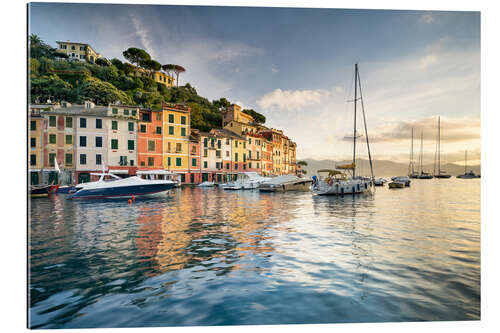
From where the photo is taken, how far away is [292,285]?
3102mm

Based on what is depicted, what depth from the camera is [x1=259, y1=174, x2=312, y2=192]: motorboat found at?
2170 cm

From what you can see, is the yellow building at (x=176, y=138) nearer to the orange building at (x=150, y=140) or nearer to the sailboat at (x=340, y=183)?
the orange building at (x=150, y=140)

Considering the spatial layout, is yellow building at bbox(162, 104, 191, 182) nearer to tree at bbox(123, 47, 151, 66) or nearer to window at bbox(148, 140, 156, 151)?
window at bbox(148, 140, 156, 151)

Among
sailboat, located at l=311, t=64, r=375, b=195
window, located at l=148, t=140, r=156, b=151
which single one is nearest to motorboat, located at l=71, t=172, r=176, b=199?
window, located at l=148, t=140, r=156, b=151

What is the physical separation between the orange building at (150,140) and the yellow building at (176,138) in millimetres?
690

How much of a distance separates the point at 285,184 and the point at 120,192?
1383 centimetres

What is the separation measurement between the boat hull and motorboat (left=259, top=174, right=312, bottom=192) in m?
9.86

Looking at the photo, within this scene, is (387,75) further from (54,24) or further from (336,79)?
(54,24)

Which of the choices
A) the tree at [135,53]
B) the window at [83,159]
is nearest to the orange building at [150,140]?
the window at [83,159]

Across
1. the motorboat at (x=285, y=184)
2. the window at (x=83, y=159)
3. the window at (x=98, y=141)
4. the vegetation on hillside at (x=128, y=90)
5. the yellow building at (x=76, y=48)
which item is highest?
the vegetation on hillside at (x=128, y=90)

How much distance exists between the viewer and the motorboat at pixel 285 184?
21.7m

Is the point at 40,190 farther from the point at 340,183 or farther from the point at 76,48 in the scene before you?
the point at 340,183

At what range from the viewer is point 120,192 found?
13523 mm
